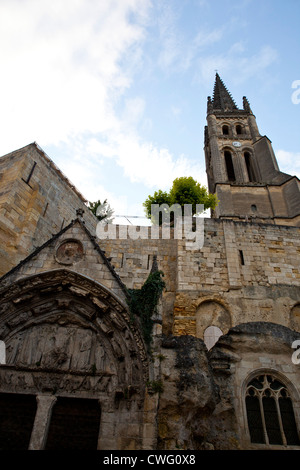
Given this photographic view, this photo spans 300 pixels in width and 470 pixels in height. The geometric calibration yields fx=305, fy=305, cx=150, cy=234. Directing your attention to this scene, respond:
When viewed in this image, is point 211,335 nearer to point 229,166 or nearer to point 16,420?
point 16,420

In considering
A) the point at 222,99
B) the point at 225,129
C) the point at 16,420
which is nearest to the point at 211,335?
the point at 16,420

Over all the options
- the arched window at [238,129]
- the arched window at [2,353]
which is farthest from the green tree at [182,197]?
the arched window at [238,129]

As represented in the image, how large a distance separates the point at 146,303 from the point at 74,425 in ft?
10.4

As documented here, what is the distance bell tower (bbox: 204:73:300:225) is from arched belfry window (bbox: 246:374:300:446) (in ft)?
55.2

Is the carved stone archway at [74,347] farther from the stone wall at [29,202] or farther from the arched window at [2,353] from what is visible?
the stone wall at [29,202]

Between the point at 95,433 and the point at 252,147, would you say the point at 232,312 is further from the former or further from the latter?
the point at 252,147

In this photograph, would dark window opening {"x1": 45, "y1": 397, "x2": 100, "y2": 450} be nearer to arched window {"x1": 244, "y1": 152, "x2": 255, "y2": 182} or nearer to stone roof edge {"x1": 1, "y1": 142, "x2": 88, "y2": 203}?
stone roof edge {"x1": 1, "y1": 142, "x2": 88, "y2": 203}

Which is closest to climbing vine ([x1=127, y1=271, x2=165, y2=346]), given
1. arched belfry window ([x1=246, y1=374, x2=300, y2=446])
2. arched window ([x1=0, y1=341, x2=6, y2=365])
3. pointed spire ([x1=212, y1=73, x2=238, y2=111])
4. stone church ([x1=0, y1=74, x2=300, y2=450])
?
stone church ([x1=0, y1=74, x2=300, y2=450])

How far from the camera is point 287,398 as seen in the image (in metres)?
7.79

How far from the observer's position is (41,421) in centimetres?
671

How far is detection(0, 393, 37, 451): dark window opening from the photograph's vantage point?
677cm

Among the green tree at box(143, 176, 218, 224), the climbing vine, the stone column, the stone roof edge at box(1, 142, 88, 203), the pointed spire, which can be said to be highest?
the pointed spire

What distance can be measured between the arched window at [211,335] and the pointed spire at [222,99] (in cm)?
3433
